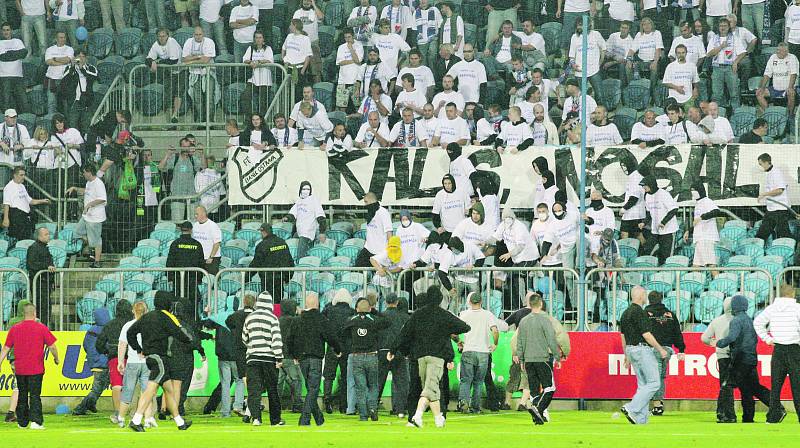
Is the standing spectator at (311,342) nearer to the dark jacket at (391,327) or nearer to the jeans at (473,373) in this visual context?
the dark jacket at (391,327)

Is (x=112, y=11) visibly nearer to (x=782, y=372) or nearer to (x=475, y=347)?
(x=475, y=347)

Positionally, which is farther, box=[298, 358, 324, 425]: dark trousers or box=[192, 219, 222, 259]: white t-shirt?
box=[192, 219, 222, 259]: white t-shirt

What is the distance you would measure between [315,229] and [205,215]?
74.4 inches

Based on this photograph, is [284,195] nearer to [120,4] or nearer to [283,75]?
[283,75]

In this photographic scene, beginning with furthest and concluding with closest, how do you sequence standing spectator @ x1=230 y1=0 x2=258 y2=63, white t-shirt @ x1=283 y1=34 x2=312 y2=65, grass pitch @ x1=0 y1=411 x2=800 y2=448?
1. standing spectator @ x1=230 y1=0 x2=258 y2=63
2. white t-shirt @ x1=283 y1=34 x2=312 y2=65
3. grass pitch @ x1=0 y1=411 x2=800 y2=448

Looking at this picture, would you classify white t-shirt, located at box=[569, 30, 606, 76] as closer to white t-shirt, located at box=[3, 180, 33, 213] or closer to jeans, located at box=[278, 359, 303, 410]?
jeans, located at box=[278, 359, 303, 410]

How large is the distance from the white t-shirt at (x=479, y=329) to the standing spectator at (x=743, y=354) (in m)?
3.42

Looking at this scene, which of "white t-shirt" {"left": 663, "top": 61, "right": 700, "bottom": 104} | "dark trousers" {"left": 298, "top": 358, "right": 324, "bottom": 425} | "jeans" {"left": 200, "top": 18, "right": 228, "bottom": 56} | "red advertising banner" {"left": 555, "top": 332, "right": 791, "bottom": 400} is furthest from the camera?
"jeans" {"left": 200, "top": 18, "right": 228, "bottom": 56}

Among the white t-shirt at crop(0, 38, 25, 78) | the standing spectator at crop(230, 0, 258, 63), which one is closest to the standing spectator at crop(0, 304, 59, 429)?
the standing spectator at crop(230, 0, 258, 63)

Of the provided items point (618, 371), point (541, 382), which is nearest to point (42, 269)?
point (541, 382)

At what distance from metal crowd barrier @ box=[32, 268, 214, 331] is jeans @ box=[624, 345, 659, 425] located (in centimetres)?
643

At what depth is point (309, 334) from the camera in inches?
814

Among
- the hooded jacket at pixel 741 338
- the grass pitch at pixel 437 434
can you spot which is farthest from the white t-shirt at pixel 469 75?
the hooded jacket at pixel 741 338

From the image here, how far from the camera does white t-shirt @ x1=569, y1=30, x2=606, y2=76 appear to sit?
1153 inches
